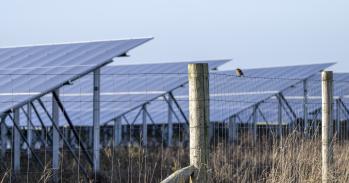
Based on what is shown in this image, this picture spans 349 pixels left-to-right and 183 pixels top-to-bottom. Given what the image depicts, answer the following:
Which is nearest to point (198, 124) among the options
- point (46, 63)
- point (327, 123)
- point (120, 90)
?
point (327, 123)

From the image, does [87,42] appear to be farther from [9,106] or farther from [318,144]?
[318,144]

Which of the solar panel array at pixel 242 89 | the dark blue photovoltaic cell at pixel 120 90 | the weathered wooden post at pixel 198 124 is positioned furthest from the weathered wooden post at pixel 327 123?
the solar panel array at pixel 242 89

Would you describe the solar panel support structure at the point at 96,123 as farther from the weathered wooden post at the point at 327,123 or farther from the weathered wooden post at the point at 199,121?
the weathered wooden post at the point at 199,121

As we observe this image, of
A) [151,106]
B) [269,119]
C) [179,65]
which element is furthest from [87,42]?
[269,119]

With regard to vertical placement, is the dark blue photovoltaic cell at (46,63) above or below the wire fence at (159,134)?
above

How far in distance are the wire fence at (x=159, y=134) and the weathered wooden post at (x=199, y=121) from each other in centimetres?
14

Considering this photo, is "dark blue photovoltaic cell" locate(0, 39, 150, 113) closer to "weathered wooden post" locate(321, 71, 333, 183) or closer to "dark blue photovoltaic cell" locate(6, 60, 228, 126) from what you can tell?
"dark blue photovoltaic cell" locate(6, 60, 228, 126)

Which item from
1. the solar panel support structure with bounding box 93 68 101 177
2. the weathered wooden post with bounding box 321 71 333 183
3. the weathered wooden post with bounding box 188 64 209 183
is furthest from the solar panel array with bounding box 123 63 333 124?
the weathered wooden post with bounding box 188 64 209 183

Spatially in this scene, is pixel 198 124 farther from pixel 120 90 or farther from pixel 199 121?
pixel 120 90

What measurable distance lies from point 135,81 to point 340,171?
544 inches

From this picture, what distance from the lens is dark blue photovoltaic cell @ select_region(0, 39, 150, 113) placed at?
14211 mm

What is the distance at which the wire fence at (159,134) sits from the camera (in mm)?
9469

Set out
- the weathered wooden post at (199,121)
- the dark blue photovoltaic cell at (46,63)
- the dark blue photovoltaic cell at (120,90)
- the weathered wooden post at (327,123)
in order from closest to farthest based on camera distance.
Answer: the weathered wooden post at (199,121), the weathered wooden post at (327,123), the dark blue photovoltaic cell at (46,63), the dark blue photovoltaic cell at (120,90)

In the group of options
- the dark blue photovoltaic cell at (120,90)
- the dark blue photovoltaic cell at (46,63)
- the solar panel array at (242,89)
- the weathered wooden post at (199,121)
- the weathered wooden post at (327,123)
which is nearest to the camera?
the weathered wooden post at (199,121)
